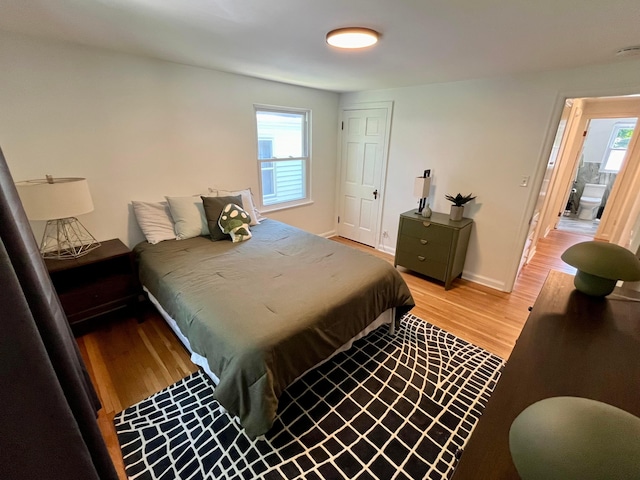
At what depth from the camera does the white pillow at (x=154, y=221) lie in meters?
2.55

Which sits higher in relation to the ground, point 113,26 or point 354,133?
point 113,26

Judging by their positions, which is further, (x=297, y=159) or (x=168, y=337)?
(x=297, y=159)

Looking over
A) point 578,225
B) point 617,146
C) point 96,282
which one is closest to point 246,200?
point 96,282

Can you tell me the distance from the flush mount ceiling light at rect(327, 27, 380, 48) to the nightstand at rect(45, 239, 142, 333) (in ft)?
7.27

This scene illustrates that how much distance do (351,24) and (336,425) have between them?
230 cm

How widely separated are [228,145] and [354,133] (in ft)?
6.23

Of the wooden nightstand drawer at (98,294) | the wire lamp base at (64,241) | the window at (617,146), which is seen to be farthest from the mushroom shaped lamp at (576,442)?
the window at (617,146)

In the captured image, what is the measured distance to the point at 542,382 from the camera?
0.85 m

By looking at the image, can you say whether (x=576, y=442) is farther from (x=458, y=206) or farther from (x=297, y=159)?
(x=297, y=159)

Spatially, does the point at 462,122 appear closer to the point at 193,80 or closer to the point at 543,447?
the point at 193,80

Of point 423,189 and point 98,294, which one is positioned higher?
point 423,189

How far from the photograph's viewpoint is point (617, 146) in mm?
5832

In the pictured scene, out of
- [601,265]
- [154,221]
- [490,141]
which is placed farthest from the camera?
[490,141]

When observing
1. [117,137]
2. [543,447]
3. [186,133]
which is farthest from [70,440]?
[186,133]
